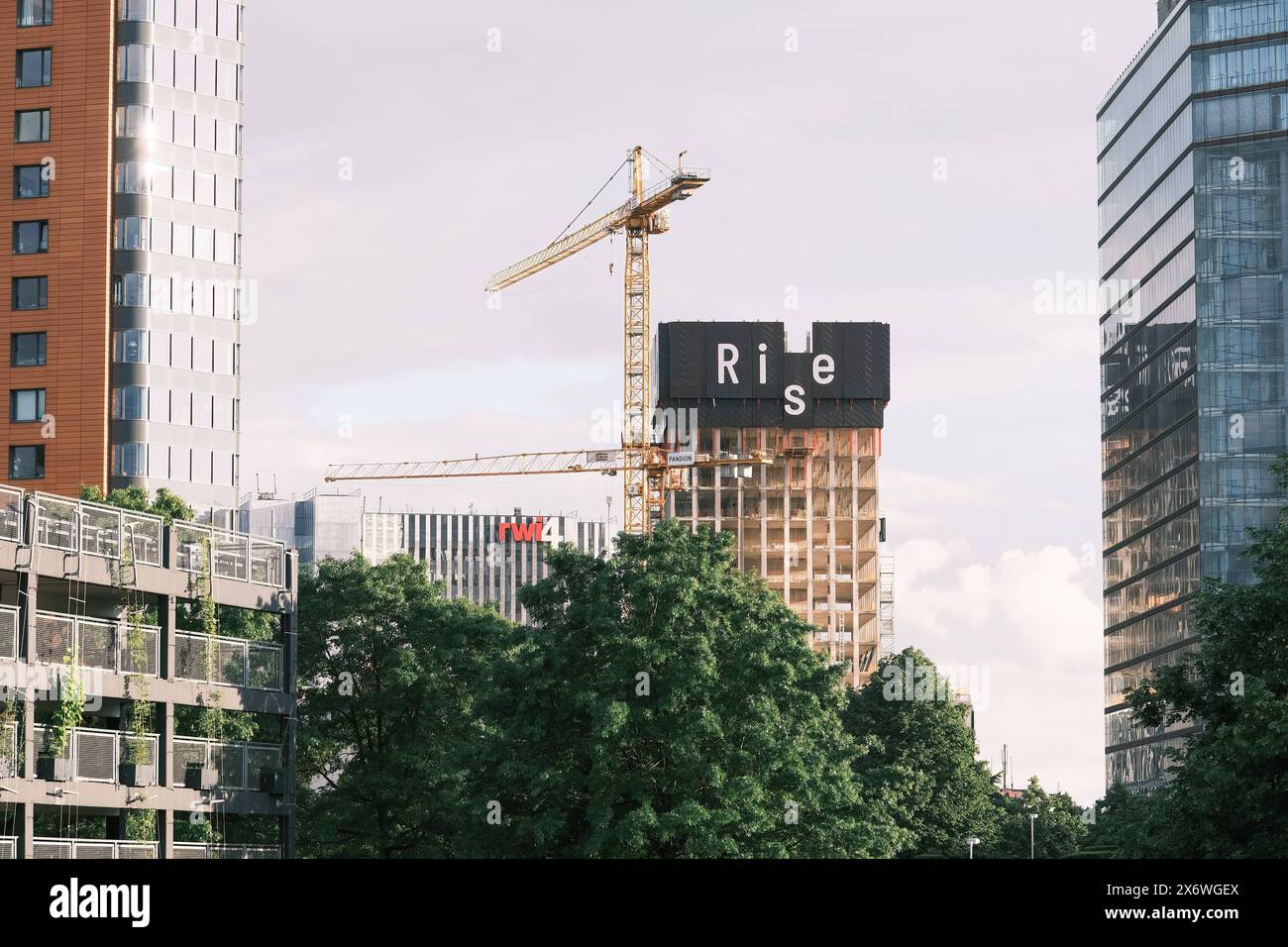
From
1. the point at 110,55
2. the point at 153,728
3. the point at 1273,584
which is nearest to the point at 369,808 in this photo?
the point at 153,728

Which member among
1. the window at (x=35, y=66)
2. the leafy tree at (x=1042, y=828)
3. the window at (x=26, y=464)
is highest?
the window at (x=35, y=66)

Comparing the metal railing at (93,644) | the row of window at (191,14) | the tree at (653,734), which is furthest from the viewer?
the row of window at (191,14)

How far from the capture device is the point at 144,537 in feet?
182

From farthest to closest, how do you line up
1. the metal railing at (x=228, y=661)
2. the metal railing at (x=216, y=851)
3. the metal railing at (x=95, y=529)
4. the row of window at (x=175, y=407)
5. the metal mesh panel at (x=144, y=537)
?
the row of window at (x=175, y=407) → the metal railing at (x=228, y=661) → the metal railing at (x=216, y=851) → the metal mesh panel at (x=144, y=537) → the metal railing at (x=95, y=529)

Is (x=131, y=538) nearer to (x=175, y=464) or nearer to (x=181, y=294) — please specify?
(x=175, y=464)

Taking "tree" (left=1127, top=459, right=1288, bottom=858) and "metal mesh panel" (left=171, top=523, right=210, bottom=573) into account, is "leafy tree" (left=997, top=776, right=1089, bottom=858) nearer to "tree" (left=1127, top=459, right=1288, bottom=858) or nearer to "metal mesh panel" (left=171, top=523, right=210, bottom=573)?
"tree" (left=1127, top=459, right=1288, bottom=858)

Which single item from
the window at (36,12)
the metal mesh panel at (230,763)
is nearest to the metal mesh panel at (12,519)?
the metal mesh panel at (230,763)

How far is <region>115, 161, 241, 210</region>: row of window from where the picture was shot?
97.9 metres

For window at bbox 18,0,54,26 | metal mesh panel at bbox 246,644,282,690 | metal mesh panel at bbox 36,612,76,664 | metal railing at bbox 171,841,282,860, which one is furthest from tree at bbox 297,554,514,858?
window at bbox 18,0,54,26

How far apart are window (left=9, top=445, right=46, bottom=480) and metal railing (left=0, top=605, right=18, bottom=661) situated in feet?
153

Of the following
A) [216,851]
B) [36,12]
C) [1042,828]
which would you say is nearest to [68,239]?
[36,12]

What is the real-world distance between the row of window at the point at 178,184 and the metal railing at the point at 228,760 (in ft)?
152

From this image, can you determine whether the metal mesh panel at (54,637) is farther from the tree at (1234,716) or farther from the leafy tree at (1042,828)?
the leafy tree at (1042,828)

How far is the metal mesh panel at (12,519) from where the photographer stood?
50.2m
